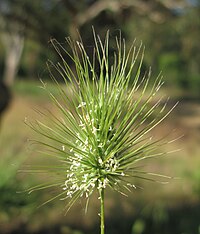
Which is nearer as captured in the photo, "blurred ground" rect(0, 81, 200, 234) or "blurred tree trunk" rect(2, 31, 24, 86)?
"blurred ground" rect(0, 81, 200, 234)

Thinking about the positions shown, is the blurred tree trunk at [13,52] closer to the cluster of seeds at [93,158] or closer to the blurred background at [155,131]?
the blurred background at [155,131]

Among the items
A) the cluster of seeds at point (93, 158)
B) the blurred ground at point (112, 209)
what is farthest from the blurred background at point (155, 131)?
the cluster of seeds at point (93, 158)

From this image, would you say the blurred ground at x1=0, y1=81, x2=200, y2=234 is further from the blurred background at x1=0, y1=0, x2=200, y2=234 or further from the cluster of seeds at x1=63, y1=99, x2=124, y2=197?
the cluster of seeds at x1=63, y1=99, x2=124, y2=197

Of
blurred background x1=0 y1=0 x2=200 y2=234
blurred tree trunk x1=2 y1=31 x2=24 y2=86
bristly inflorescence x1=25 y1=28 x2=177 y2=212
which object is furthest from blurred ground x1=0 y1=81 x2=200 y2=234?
blurred tree trunk x1=2 y1=31 x2=24 y2=86

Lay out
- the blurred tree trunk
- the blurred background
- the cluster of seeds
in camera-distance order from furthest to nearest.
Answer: the blurred tree trunk < the blurred background < the cluster of seeds

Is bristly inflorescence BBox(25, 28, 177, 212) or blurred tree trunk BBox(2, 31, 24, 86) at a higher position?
blurred tree trunk BBox(2, 31, 24, 86)

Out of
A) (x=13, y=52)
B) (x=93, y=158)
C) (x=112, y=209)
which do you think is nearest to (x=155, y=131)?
(x=112, y=209)

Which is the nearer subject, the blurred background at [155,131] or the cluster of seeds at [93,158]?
the cluster of seeds at [93,158]

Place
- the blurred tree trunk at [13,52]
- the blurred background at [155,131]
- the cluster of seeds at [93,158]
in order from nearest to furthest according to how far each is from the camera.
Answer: the cluster of seeds at [93,158] → the blurred background at [155,131] → the blurred tree trunk at [13,52]

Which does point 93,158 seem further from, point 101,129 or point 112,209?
point 112,209
